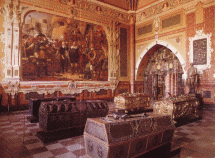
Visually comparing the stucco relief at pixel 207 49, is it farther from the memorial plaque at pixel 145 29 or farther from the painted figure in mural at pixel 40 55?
the painted figure in mural at pixel 40 55

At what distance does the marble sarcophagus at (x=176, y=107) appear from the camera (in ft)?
16.2

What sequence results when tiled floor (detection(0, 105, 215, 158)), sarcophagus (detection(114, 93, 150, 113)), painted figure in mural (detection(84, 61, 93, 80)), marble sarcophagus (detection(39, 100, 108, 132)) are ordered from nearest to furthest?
tiled floor (detection(0, 105, 215, 158)), marble sarcophagus (detection(39, 100, 108, 132)), sarcophagus (detection(114, 93, 150, 113)), painted figure in mural (detection(84, 61, 93, 80))

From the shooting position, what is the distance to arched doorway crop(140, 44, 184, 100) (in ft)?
32.5

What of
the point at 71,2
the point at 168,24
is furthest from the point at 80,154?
the point at 168,24

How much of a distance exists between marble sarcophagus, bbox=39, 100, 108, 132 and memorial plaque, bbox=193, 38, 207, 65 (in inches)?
253

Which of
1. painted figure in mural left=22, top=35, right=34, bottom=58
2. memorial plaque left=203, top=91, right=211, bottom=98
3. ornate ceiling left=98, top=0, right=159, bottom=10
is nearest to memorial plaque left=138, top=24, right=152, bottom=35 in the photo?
ornate ceiling left=98, top=0, right=159, bottom=10

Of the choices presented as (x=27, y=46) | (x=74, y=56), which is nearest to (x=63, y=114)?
(x=27, y=46)

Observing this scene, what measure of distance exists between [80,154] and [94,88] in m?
7.24

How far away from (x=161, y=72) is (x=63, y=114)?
8.54m

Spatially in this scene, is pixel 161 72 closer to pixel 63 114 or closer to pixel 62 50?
pixel 62 50

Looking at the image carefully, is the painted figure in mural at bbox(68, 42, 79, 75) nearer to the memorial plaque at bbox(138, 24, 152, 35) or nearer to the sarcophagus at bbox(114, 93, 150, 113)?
the sarcophagus at bbox(114, 93, 150, 113)

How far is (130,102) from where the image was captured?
21.7ft

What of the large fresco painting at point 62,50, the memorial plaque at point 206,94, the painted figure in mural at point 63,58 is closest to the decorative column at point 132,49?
the large fresco painting at point 62,50

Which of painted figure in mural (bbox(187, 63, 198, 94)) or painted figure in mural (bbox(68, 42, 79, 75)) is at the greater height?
painted figure in mural (bbox(68, 42, 79, 75))
